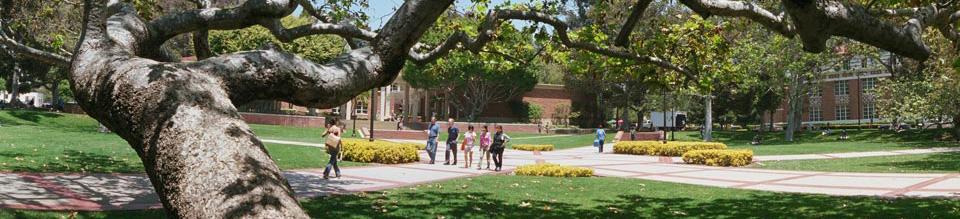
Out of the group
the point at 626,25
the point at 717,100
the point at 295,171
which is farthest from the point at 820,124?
the point at 626,25

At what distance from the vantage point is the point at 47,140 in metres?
20.1

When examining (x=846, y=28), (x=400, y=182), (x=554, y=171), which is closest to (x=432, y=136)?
(x=554, y=171)

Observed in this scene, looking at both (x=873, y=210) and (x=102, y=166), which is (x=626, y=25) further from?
(x=102, y=166)

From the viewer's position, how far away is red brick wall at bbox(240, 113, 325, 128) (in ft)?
141

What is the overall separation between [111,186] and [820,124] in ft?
215

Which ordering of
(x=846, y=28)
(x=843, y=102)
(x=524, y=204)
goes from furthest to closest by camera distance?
(x=843, y=102) → (x=524, y=204) → (x=846, y=28)

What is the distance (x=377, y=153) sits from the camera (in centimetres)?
1877

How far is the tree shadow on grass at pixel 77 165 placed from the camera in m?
12.6

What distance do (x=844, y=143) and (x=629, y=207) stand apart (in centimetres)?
2906

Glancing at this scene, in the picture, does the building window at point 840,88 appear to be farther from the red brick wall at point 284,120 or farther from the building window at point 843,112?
the red brick wall at point 284,120

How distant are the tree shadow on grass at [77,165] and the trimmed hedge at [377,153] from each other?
19.4ft

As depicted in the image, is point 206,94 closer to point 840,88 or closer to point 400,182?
point 400,182

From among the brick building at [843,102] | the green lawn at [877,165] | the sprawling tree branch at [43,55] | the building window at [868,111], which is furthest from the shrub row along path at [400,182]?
the building window at [868,111]

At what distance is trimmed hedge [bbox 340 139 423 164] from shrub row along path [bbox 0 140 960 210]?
0.69 m
